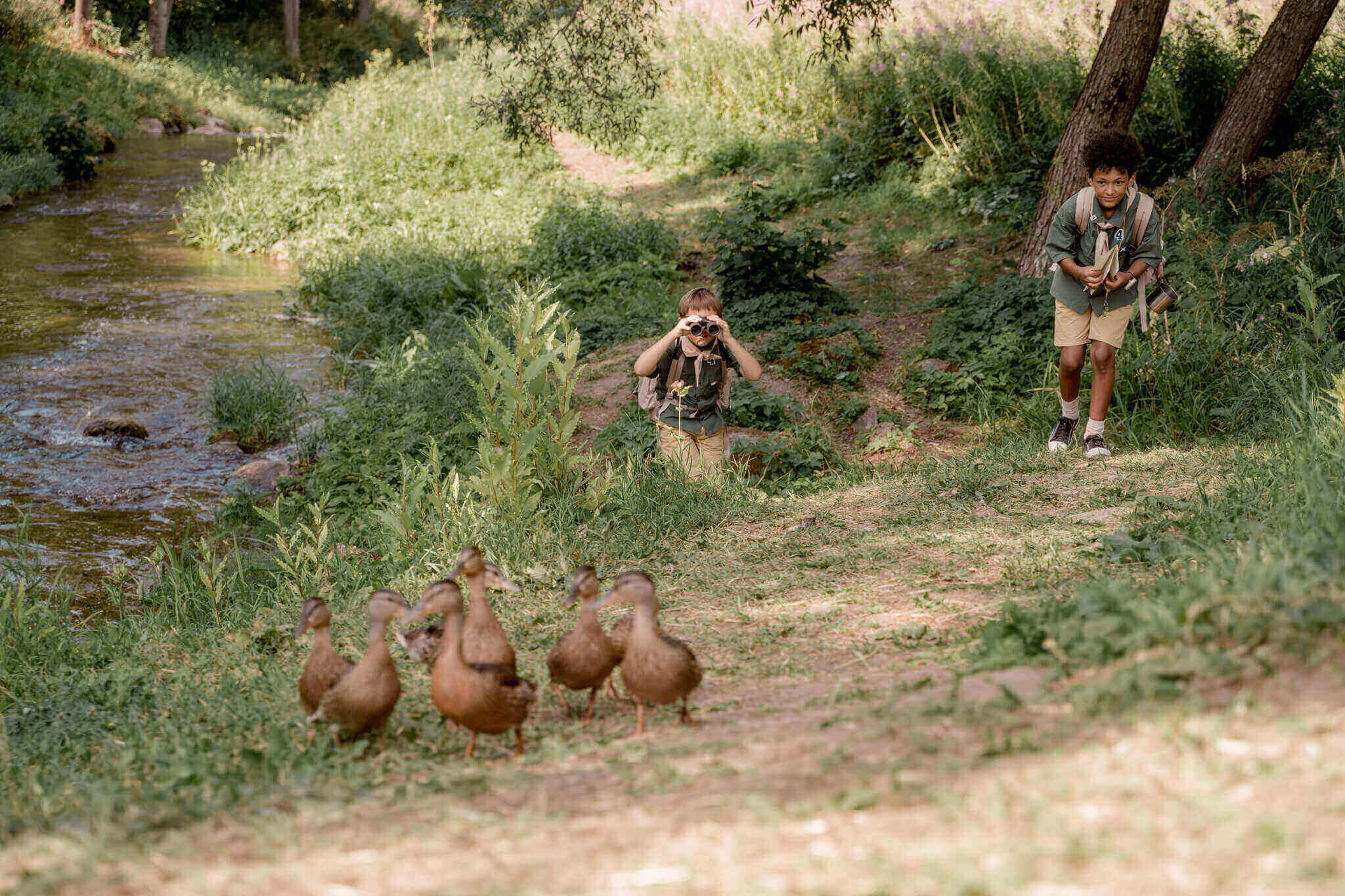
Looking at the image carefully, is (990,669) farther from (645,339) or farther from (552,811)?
(645,339)

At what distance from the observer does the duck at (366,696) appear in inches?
121

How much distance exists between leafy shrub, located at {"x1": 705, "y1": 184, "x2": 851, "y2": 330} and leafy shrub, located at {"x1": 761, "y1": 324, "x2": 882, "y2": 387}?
0.36 metres

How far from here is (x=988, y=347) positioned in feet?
27.5

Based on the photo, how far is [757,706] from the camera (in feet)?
10.9

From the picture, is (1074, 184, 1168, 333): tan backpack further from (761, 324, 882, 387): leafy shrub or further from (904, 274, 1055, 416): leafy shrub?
(761, 324, 882, 387): leafy shrub

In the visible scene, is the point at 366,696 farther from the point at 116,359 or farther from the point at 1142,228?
the point at 116,359

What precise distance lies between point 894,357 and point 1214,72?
4773 mm

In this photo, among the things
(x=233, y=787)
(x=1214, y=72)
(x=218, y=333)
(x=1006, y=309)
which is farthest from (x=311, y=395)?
(x=1214, y=72)

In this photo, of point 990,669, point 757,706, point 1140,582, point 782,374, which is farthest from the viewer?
point 782,374

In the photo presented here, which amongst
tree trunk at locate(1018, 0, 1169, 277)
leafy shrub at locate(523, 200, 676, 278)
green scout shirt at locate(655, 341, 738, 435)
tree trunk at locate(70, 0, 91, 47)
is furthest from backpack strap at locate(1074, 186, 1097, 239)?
tree trunk at locate(70, 0, 91, 47)

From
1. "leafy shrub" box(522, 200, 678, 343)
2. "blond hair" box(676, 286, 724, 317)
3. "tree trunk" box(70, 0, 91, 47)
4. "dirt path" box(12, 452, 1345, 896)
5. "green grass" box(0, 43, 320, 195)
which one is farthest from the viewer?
"tree trunk" box(70, 0, 91, 47)

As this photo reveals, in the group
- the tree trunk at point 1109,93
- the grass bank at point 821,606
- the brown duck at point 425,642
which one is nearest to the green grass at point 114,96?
the grass bank at point 821,606

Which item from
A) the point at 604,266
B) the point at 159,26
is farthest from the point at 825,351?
the point at 159,26

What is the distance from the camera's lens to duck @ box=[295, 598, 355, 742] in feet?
10.9
